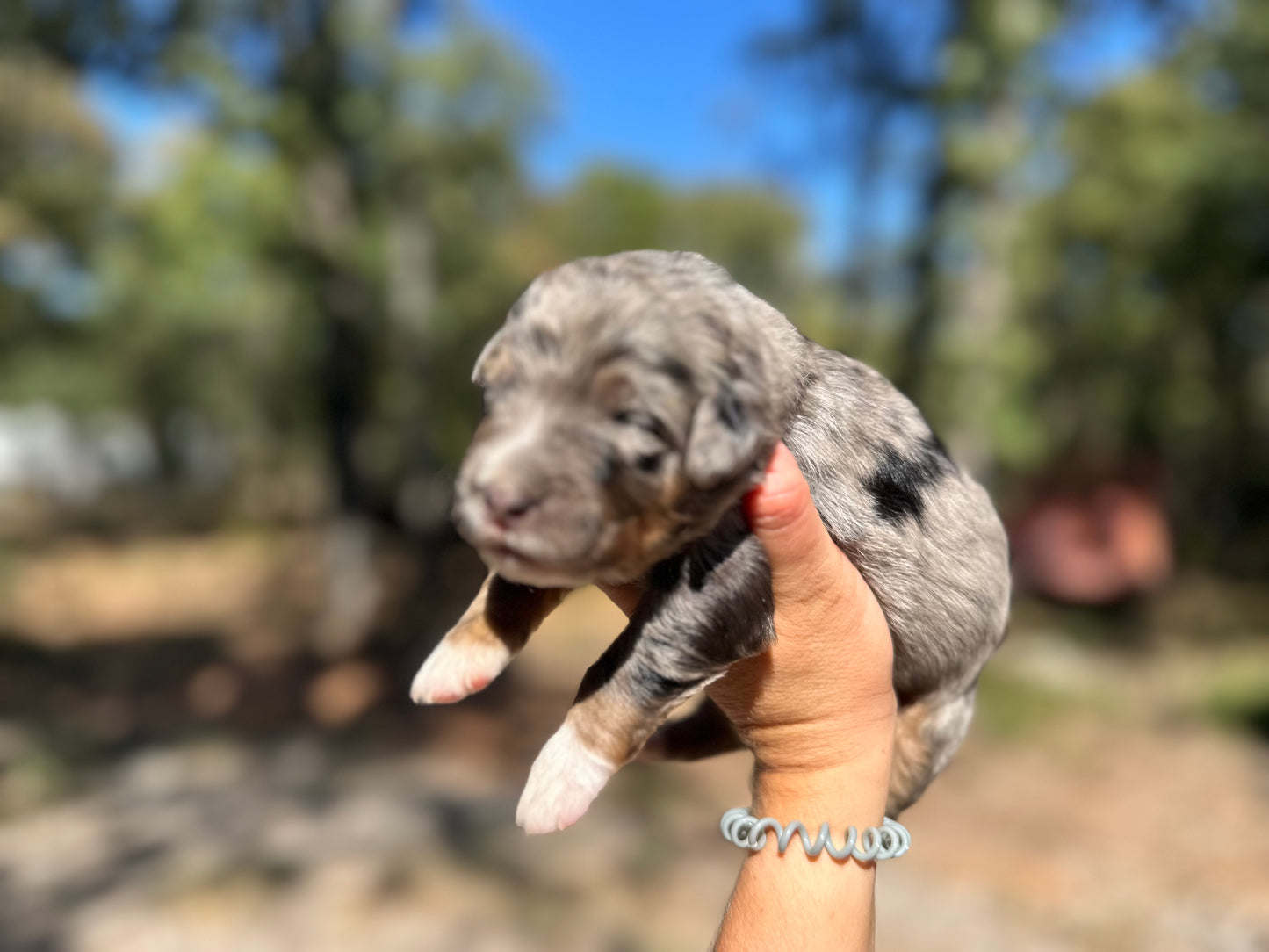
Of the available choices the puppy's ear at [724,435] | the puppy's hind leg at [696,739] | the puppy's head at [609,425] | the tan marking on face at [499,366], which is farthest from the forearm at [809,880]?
the tan marking on face at [499,366]

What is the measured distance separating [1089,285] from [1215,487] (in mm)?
7338

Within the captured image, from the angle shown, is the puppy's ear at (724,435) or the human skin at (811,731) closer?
the puppy's ear at (724,435)

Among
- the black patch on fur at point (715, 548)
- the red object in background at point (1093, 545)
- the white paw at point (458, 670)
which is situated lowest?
the red object in background at point (1093, 545)

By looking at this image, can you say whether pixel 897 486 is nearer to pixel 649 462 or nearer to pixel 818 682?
pixel 818 682

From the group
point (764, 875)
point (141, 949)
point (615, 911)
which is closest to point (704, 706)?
point (764, 875)

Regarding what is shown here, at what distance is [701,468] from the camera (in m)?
2.01

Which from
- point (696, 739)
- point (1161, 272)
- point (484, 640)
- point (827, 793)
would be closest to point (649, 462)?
point (484, 640)

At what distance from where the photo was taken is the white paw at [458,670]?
232 cm

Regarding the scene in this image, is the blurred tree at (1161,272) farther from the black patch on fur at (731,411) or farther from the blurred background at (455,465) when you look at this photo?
the black patch on fur at (731,411)

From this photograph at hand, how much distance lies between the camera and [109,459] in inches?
1415

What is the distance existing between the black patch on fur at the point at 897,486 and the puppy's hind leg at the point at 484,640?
92cm

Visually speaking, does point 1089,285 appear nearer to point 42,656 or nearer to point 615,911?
point 615,911

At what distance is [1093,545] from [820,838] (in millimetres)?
15741

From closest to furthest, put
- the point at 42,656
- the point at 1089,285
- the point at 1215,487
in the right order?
the point at 42,656 → the point at 1089,285 → the point at 1215,487
